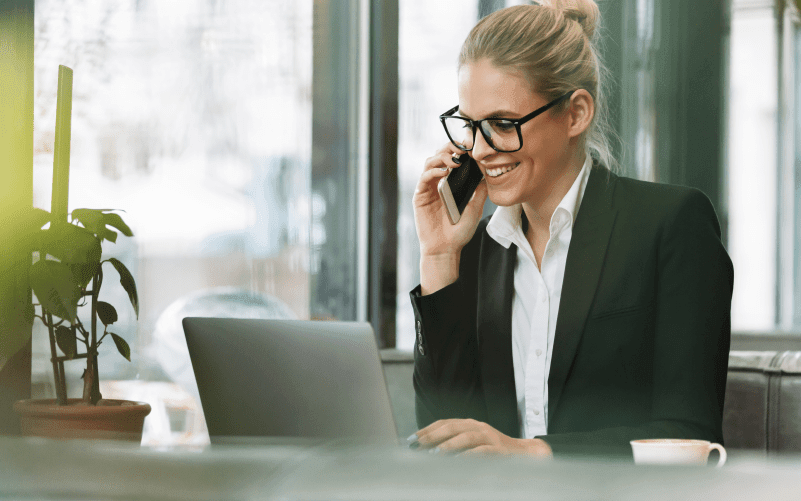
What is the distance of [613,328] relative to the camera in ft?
4.71

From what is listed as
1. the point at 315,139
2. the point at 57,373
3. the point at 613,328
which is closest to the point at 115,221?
the point at 57,373

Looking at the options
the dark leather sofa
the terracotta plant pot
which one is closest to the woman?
the dark leather sofa

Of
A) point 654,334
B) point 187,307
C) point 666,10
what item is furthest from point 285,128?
point 654,334

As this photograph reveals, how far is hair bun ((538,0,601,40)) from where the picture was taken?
63.2 inches

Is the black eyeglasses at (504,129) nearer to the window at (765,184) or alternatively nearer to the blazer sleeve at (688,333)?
the blazer sleeve at (688,333)

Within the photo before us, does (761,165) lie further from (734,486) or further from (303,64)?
(734,486)

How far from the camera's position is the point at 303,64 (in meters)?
2.50

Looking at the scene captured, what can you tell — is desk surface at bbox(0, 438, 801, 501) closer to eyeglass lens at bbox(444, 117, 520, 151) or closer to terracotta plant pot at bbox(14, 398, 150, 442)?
terracotta plant pot at bbox(14, 398, 150, 442)

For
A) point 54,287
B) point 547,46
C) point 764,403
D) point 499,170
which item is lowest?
point 764,403

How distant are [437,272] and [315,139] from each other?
110 centimetres

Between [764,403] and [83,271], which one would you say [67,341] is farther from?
[764,403]

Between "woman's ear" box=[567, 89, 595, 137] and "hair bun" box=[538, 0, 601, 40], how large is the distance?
15 centimetres

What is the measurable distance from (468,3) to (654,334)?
4.96 feet

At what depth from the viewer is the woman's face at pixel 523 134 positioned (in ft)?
4.97
